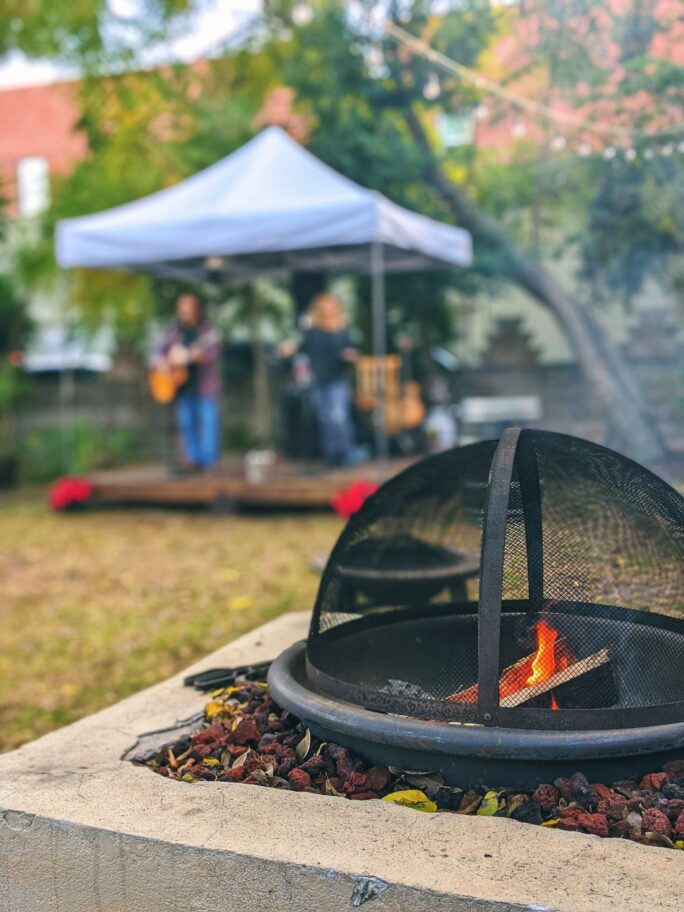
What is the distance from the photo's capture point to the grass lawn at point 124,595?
16.7ft

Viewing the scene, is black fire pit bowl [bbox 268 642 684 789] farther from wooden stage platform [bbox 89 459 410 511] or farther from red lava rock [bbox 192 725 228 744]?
wooden stage platform [bbox 89 459 410 511]

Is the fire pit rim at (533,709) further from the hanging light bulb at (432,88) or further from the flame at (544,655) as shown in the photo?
the hanging light bulb at (432,88)

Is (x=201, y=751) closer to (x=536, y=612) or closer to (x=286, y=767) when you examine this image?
(x=286, y=767)

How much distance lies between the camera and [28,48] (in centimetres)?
1518

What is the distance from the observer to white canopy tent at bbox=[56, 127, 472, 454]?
920cm

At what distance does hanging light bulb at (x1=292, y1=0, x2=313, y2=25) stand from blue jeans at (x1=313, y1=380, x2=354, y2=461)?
4.62 metres

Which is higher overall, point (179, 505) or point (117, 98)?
point (117, 98)

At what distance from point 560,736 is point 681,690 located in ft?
1.69

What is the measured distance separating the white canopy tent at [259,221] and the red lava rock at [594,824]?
713 cm

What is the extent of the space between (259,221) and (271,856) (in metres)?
7.70

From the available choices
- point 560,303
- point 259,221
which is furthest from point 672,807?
point 560,303

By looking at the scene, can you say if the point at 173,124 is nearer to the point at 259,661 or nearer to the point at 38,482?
the point at 38,482

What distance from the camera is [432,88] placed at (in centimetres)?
1035

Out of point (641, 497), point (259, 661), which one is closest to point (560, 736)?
point (641, 497)
